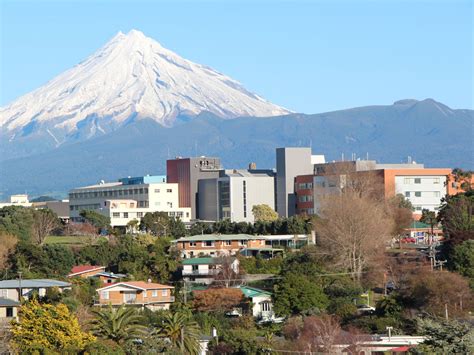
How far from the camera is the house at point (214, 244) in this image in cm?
6600

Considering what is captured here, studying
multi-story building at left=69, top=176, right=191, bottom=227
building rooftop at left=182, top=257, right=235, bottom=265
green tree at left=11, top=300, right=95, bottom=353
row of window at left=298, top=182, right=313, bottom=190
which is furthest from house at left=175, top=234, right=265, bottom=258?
multi-story building at left=69, top=176, right=191, bottom=227

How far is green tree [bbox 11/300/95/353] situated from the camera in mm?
39281

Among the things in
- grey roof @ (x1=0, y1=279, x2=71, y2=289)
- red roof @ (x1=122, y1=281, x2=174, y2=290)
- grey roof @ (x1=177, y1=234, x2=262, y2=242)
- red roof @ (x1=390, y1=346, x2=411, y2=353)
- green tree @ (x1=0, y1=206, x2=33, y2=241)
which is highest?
green tree @ (x1=0, y1=206, x2=33, y2=241)

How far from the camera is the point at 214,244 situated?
6725 cm

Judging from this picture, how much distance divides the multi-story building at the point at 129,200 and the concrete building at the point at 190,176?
630mm

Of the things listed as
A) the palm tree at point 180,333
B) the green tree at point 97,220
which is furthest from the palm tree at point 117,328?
the green tree at point 97,220

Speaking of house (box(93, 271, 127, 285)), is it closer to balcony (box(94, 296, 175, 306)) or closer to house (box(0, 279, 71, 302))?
balcony (box(94, 296, 175, 306))

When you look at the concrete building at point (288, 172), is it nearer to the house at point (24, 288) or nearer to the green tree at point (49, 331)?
the house at point (24, 288)

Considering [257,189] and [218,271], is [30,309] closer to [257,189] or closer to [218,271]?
[218,271]

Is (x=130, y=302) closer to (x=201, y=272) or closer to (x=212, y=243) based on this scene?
(x=201, y=272)

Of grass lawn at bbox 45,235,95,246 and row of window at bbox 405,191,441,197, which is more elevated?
row of window at bbox 405,191,441,197

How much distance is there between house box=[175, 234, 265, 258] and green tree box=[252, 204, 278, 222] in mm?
19444

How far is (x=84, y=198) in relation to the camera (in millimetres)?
105750

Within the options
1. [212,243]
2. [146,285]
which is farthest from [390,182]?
[146,285]
